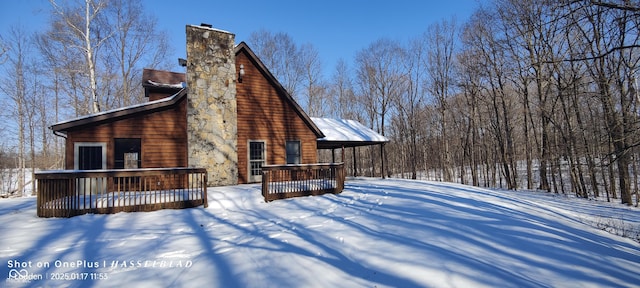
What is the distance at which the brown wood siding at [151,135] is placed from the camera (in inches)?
353

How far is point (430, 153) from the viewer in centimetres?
3359

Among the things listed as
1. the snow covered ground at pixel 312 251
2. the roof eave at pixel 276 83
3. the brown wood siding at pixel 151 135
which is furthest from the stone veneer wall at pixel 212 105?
the snow covered ground at pixel 312 251

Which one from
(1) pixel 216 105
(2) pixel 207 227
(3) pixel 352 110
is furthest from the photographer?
(3) pixel 352 110

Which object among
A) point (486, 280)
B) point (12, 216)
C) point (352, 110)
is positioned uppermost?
point (352, 110)

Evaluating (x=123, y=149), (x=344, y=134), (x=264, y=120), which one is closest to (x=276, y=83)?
(x=264, y=120)

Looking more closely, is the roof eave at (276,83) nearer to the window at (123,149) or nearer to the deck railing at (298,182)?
the deck railing at (298,182)

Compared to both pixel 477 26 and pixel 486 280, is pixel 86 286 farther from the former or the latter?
pixel 477 26

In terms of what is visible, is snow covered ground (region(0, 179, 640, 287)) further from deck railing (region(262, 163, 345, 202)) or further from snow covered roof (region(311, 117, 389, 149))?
snow covered roof (region(311, 117, 389, 149))

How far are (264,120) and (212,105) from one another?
259 cm

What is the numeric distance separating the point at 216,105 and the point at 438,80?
19.3 metres

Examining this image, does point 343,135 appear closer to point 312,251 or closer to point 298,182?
point 298,182

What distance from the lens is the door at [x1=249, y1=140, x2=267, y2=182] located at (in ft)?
36.9

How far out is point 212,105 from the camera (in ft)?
31.4

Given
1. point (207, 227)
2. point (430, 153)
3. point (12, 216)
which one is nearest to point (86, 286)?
point (207, 227)
